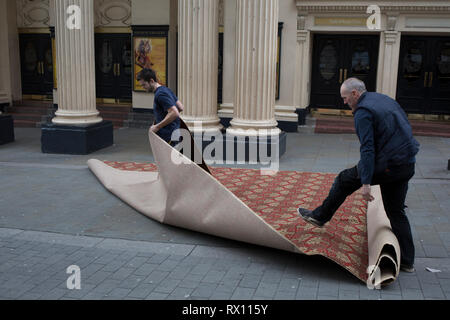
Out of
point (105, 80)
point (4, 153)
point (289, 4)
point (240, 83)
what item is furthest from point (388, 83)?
point (4, 153)

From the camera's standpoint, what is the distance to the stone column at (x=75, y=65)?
997 centimetres

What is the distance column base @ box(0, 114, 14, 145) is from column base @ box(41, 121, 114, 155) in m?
1.48

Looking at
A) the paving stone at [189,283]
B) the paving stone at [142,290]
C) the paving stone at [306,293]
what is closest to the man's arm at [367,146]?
the paving stone at [306,293]

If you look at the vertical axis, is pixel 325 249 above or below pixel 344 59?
below

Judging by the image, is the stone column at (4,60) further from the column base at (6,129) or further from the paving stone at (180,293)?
the paving stone at (180,293)

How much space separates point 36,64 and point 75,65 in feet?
20.3

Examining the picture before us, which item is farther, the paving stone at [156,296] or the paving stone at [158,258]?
the paving stone at [158,258]

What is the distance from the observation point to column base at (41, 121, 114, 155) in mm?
10125

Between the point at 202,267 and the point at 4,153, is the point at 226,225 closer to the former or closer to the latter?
the point at 202,267

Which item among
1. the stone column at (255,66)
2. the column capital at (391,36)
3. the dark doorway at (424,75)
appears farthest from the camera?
the dark doorway at (424,75)

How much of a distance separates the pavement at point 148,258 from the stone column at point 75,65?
2.74 m

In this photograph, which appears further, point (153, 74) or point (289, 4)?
point (289, 4)

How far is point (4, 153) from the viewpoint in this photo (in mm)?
10219

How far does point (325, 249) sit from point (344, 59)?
33.2ft
